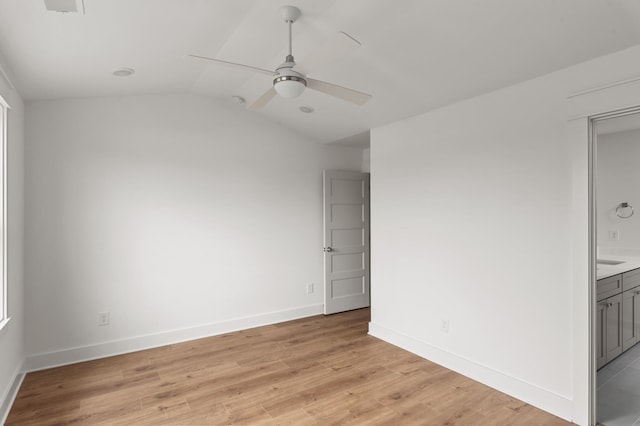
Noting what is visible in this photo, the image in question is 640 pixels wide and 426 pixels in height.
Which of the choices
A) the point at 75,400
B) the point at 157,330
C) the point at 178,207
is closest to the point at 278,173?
the point at 178,207

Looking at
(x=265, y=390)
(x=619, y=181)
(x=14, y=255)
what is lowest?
(x=265, y=390)

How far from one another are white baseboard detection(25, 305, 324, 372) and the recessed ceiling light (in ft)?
8.68

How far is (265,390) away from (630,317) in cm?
334

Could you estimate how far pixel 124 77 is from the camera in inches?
127

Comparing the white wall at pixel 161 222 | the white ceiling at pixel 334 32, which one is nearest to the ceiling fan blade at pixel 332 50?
the white ceiling at pixel 334 32

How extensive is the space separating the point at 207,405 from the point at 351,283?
295 centimetres

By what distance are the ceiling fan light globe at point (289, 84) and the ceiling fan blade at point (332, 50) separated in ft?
0.24

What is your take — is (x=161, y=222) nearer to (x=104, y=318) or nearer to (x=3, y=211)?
(x=104, y=318)

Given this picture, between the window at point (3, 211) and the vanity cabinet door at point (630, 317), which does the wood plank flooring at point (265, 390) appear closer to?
the window at point (3, 211)

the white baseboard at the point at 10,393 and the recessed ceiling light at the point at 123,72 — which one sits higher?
the recessed ceiling light at the point at 123,72

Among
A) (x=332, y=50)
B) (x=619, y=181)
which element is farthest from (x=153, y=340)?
(x=619, y=181)

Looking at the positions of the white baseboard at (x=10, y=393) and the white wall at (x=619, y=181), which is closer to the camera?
the white baseboard at (x=10, y=393)

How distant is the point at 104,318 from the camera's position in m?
3.69

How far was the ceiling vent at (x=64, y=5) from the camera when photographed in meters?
1.75
